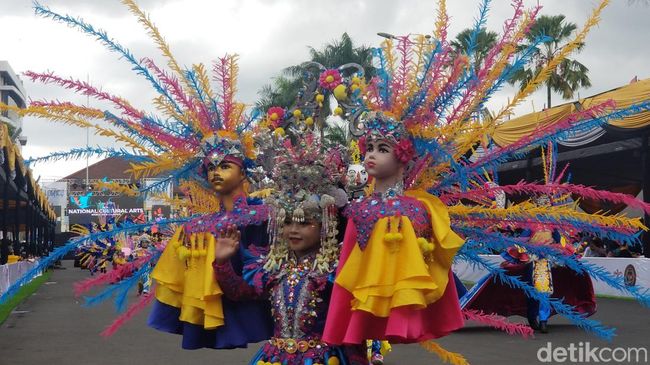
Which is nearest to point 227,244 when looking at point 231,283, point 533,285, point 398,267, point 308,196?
point 231,283

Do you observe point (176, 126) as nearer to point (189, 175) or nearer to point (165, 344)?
point (189, 175)

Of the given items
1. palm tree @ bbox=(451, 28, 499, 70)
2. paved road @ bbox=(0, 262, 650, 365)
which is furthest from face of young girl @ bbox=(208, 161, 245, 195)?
paved road @ bbox=(0, 262, 650, 365)

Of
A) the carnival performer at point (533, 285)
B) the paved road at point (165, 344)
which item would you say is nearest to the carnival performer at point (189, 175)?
the paved road at point (165, 344)

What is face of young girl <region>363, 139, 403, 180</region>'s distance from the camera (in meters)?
4.53

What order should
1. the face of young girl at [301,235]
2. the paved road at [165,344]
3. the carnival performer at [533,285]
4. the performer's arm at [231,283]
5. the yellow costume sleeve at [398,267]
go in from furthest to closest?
the carnival performer at [533,285] < the paved road at [165,344] < the performer's arm at [231,283] < the face of young girl at [301,235] < the yellow costume sleeve at [398,267]

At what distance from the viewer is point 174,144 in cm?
516

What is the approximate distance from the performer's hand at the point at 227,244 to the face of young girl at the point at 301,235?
0.31m

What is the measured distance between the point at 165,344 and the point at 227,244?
6.98 meters

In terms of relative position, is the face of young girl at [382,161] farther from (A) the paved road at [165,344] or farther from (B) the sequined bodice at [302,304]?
(A) the paved road at [165,344]

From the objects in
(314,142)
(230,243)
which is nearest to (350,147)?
(314,142)

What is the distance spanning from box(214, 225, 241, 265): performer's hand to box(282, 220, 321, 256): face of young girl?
31 centimetres

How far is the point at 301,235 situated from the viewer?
15.2 ft

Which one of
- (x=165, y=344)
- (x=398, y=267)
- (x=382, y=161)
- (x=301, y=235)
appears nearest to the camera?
(x=398, y=267)

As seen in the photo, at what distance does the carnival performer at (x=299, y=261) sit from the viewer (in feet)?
15.0
